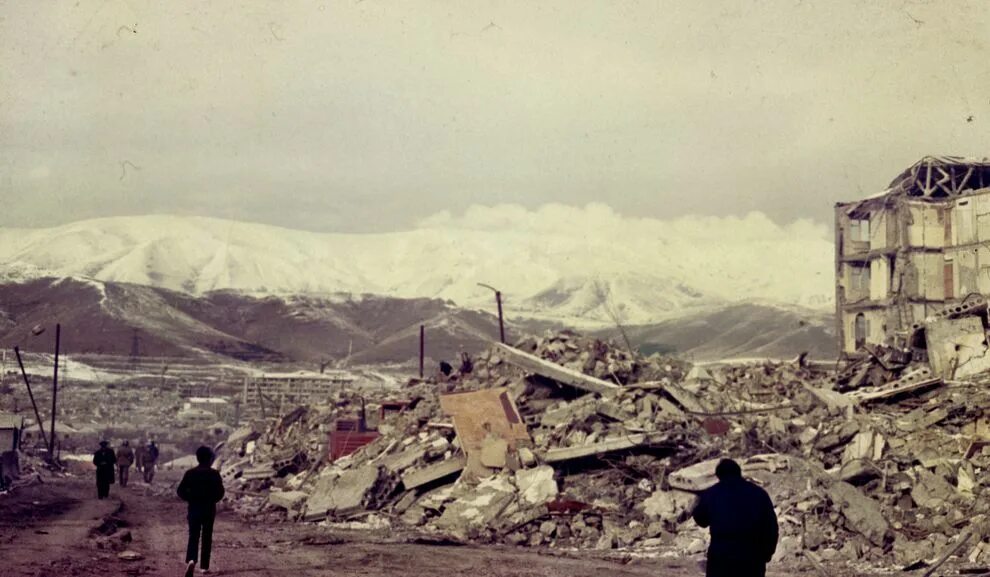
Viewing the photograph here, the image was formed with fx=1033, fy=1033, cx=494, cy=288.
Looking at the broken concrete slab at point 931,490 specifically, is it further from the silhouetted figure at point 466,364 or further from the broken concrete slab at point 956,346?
the silhouetted figure at point 466,364

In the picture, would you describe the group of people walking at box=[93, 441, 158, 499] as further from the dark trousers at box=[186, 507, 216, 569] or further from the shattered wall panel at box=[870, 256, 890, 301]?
the shattered wall panel at box=[870, 256, 890, 301]

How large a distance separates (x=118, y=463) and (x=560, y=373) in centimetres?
1142

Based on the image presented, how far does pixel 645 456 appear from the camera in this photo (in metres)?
16.3

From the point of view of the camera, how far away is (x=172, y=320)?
86.4 m

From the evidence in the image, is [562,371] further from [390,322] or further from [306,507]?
[390,322]

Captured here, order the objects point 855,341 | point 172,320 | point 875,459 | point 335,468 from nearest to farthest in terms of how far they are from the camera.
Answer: point 875,459 → point 335,468 → point 855,341 → point 172,320

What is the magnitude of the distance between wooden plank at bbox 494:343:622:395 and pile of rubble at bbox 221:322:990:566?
3 cm

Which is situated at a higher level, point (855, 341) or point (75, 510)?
point (855, 341)

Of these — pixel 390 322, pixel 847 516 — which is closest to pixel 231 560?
pixel 847 516

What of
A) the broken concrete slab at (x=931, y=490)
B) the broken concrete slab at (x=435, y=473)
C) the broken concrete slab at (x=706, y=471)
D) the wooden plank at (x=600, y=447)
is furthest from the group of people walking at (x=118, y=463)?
the broken concrete slab at (x=931, y=490)

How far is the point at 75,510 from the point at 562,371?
9.03 meters

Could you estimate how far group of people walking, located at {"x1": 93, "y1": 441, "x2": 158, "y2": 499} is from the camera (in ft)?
63.7

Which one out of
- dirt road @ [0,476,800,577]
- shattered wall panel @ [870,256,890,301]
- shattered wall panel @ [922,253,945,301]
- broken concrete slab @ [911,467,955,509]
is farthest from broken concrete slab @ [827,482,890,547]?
shattered wall panel @ [870,256,890,301]

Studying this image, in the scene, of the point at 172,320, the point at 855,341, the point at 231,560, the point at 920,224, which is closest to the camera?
the point at 231,560
